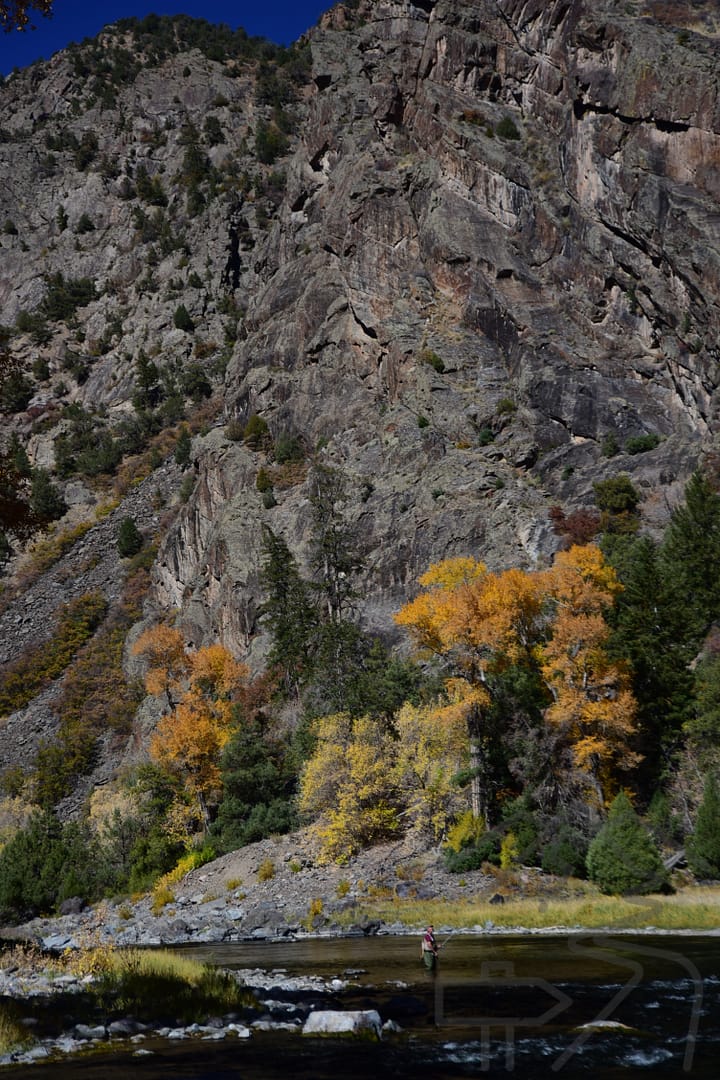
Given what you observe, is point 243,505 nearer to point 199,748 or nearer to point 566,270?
point 199,748

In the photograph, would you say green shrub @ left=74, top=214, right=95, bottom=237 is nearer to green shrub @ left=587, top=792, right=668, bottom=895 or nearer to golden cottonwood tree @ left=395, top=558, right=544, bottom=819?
golden cottonwood tree @ left=395, top=558, right=544, bottom=819

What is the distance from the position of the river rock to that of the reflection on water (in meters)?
0.39

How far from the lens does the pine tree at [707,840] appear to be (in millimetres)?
35375

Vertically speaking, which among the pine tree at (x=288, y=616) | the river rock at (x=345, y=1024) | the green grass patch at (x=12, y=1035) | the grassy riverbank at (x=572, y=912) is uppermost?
the pine tree at (x=288, y=616)

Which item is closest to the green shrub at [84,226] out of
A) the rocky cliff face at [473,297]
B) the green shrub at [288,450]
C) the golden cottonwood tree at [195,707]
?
the rocky cliff face at [473,297]

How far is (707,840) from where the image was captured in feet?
117

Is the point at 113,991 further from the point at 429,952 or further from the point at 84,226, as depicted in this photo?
the point at 84,226

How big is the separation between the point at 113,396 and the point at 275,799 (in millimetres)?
99300

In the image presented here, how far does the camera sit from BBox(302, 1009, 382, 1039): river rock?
1470 cm

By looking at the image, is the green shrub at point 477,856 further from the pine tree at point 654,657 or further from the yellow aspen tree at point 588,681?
the pine tree at point 654,657

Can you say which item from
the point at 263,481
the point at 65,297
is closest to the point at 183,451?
the point at 263,481

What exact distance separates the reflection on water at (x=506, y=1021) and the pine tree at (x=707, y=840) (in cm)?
1022

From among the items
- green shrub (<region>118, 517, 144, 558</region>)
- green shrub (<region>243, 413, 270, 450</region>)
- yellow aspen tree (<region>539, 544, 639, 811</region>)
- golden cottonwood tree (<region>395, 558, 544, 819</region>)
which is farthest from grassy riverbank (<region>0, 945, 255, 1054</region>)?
green shrub (<region>118, 517, 144, 558</region>)

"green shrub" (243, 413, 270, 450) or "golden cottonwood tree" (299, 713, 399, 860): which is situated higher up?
"green shrub" (243, 413, 270, 450)
